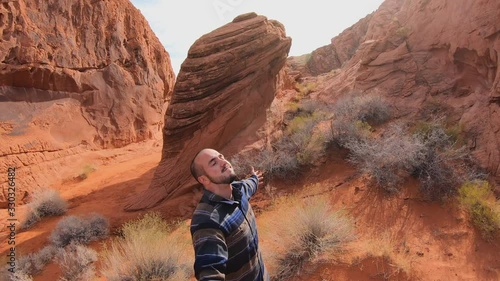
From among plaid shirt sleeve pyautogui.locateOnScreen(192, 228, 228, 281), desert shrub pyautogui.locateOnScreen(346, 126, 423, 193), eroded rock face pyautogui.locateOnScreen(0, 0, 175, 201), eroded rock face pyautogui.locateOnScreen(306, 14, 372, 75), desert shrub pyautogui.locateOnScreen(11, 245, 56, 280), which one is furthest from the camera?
eroded rock face pyautogui.locateOnScreen(306, 14, 372, 75)

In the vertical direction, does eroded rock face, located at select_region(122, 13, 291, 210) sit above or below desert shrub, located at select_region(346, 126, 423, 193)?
above

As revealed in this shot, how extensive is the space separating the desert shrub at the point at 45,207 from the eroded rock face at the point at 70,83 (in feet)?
5.39

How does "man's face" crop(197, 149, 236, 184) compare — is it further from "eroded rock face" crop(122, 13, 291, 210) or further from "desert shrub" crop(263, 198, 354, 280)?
"eroded rock face" crop(122, 13, 291, 210)

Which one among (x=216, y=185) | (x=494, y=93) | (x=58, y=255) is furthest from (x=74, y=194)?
(x=494, y=93)

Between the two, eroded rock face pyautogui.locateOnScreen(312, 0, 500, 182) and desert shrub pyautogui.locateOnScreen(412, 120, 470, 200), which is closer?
desert shrub pyautogui.locateOnScreen(412, 120, 470, 200)

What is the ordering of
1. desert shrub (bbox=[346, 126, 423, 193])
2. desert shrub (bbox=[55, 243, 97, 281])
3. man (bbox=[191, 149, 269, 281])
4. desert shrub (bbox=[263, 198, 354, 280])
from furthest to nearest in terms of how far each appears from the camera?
desert shrub (bbox=[346, 126, 423, 193])
desert shrub (bbox=[55, 243, 97, 281])
desert shrub (bbox=[263, 198, 354, 280])
man (bbox=[191, 149, 269, 281])

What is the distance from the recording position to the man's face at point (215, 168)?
213cm

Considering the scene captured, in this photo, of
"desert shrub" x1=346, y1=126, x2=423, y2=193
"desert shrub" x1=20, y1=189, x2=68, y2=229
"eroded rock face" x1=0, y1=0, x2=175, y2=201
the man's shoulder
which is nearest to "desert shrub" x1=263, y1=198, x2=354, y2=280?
"desert shrub" x1=346, y1=126, x2=423, y2=193

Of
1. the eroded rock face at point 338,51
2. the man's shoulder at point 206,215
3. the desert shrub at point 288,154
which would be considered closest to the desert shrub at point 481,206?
the desert shrub at point 288,154

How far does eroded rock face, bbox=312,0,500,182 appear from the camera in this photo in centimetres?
550

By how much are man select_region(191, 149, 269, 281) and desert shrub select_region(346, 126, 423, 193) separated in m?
3.71

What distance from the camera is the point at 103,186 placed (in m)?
9.09

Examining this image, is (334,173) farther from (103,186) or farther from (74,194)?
(74,194)

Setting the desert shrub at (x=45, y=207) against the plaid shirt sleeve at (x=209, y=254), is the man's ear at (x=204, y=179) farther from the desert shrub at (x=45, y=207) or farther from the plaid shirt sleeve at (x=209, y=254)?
the desert shrub at (x=45, y=207)
